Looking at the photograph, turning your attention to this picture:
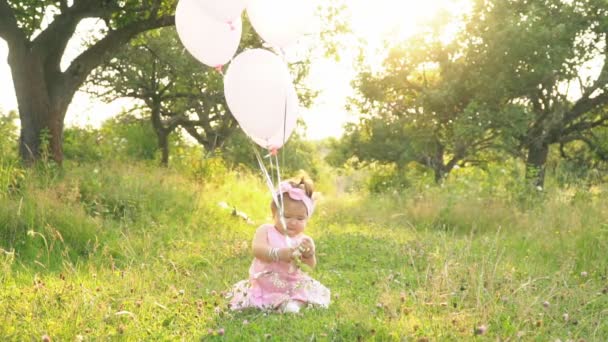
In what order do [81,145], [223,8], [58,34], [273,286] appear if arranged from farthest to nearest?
[81,145] → [58,34] → [273,286] → [223,8]

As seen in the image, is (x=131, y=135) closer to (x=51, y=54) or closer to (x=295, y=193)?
(x=51, y=54)

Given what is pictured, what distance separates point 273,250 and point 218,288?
1.36m

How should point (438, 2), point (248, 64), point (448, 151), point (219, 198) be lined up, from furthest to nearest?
point (448, 151), point (438, 2), point (219, 198), point (248, 64)

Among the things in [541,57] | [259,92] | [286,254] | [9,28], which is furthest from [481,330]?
[541,57]

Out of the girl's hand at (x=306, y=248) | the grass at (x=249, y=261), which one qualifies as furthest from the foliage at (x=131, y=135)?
the girl's hand at (x=306, y=248)

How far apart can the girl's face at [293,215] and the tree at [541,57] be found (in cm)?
1379

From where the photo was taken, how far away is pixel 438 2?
21.1 metres

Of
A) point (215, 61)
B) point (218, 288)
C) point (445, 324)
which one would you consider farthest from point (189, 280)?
point (445, 324)

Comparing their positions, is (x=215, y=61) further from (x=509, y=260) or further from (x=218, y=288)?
(x=509, y=260)

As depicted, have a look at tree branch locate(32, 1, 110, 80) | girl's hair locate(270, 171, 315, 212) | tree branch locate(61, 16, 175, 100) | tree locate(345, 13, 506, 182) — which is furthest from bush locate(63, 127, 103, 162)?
girl's hair locate(270, 171, 315, 212)

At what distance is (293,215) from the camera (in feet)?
17.5

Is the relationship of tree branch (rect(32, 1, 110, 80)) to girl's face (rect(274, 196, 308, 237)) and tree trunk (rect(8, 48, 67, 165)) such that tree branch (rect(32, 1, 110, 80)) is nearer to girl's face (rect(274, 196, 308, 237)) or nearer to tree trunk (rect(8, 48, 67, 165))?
tree trunk (rect(8, 48, 67, 165))

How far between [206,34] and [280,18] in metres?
0.70

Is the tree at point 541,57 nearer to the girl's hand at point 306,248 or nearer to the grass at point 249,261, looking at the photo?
the grass at point 249,261
